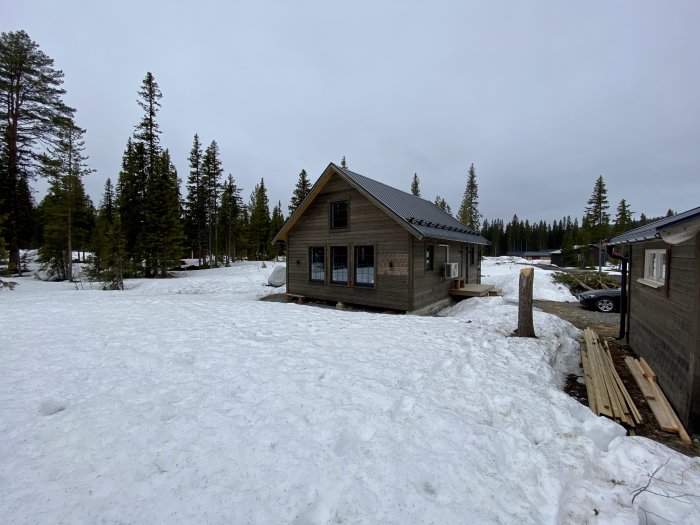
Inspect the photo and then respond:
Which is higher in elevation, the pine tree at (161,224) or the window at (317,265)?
the pine tree at (161,224)

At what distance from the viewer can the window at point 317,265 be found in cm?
1449

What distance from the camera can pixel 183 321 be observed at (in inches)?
307

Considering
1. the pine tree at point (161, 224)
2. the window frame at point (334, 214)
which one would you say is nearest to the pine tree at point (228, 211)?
the pine tree at point (161, 224)

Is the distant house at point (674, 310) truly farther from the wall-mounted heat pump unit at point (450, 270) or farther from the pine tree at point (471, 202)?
the pine tree at point (471, 202)

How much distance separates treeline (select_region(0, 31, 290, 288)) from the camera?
18594mm

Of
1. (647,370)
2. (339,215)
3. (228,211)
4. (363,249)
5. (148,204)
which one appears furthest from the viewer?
(228,211)

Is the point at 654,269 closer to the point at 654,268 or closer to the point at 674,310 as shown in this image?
the point at 654,268

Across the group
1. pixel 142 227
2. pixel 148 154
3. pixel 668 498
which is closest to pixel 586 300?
pixel 668 498

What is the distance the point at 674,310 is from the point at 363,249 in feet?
31.1

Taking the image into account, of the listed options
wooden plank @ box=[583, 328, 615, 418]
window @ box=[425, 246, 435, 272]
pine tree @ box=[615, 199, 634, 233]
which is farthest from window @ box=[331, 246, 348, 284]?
pine tree @ box=[615, 199, 634, 233]

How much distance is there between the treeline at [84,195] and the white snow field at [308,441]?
14.5 meters

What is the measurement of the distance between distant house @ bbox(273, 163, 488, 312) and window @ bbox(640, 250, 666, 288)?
19.6ft

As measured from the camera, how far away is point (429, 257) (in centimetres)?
1312

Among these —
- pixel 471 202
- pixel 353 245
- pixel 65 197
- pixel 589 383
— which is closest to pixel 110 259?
pixel 65 197
